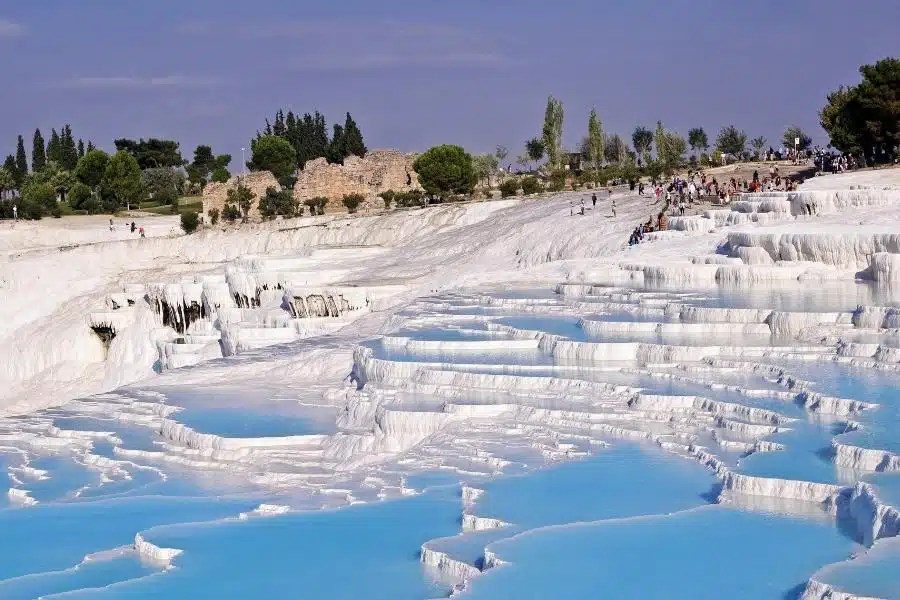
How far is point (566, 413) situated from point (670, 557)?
306 cm

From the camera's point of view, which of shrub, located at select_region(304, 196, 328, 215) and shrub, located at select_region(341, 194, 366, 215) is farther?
shrub, located at select_region(304, 196, 328, 215)

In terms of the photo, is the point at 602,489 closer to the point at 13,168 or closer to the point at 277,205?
the point at 277,205

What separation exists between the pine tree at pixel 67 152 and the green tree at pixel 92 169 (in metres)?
5.97

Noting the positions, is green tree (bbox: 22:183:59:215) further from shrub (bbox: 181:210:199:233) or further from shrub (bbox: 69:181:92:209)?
shrub (bbox: 181:210:199:233)

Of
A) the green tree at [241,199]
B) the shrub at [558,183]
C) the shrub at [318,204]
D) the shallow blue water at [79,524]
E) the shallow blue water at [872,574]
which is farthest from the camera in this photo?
the green tree at [241,199]

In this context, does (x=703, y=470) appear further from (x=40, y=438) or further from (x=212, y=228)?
(x=212, y=228)

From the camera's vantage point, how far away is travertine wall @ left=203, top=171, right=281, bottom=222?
115ft

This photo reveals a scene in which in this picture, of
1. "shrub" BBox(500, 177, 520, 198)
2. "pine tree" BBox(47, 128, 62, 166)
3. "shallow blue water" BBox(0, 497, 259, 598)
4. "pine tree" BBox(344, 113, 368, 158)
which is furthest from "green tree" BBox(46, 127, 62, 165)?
"shallow blue water" BBox(0, 497, 259, 598)

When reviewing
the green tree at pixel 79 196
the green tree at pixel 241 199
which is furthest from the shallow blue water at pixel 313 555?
the green tree at pixel 79 196

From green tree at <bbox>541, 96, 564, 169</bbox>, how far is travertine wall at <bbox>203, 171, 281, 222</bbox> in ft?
26.4

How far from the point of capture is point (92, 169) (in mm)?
44125

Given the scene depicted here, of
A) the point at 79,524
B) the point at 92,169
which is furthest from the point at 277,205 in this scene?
the point at 79,524

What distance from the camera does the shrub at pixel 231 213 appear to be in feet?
113

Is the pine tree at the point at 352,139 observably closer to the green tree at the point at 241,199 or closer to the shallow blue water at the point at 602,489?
the green tree at the point at 241,199
